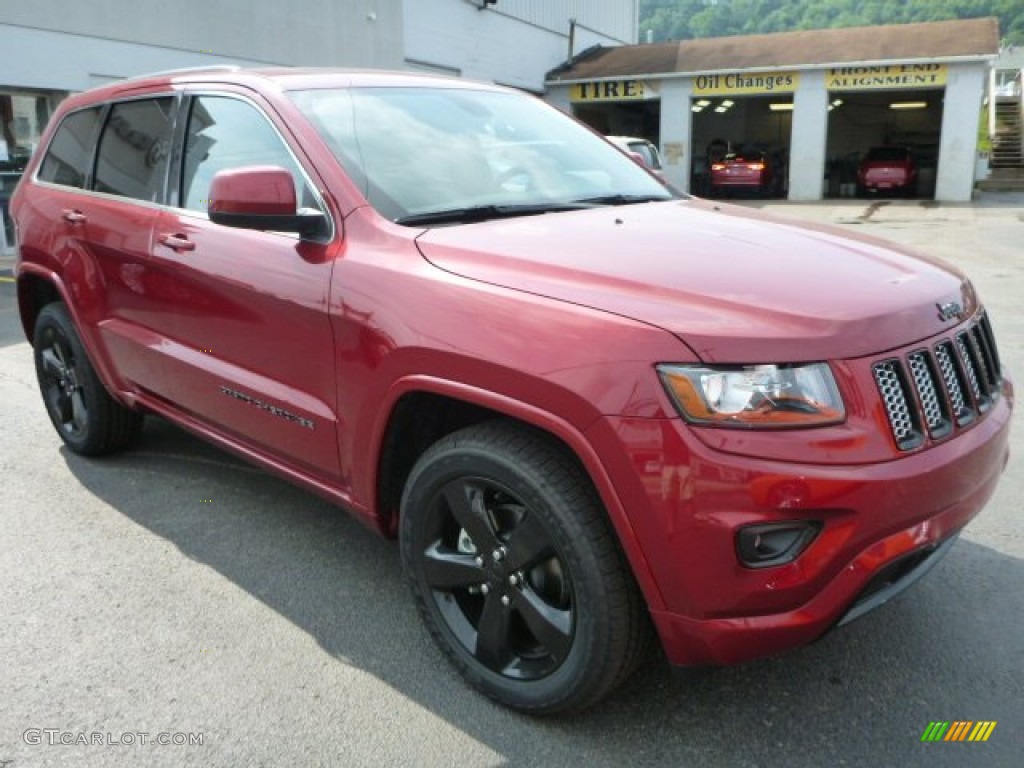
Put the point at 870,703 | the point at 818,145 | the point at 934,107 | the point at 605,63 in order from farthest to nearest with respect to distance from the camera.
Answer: the point at 934,107 → the point at 605,63 → the point at 818,145 → the point at 870,703

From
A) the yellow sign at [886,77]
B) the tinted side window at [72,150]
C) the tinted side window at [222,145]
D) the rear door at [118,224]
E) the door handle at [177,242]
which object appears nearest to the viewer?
the tinted side window at [222,145]

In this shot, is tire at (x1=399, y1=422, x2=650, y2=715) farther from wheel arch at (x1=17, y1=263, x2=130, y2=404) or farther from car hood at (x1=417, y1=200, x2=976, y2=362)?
wheel arch at (x1=17, y1=263, x2=130, y2=404)

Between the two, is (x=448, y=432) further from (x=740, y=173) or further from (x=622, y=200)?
(x=740, y=173)

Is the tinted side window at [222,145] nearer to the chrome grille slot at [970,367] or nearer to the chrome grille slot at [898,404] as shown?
the chrome grille slot at [898,404]

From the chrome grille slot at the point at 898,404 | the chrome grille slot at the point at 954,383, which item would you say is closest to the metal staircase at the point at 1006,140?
the chrome grille slot at the point at 954,383

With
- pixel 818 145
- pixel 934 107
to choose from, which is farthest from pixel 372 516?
pixel 934 107

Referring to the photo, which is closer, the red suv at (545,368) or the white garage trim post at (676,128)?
the red suv at (545,368)

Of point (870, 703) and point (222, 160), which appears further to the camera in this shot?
point (222, 160)

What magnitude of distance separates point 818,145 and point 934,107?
540 inches

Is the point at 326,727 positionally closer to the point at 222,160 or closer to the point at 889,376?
the point at 889,376

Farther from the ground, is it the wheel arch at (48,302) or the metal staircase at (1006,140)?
the metal staircase at (1006,140)

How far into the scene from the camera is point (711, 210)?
3.25m

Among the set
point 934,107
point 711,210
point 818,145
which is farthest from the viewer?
point 934,107

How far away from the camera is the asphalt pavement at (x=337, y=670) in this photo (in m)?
2.39
